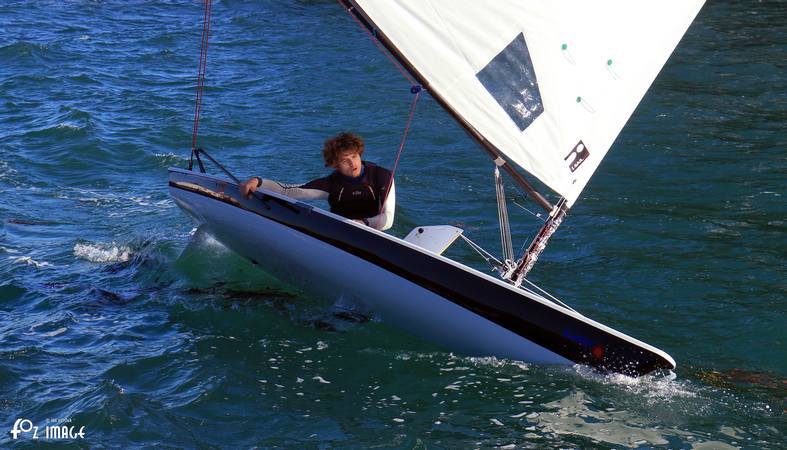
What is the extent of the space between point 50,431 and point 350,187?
2.65m

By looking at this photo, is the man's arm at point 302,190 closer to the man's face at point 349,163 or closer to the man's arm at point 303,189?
the man's arm at point 303,189

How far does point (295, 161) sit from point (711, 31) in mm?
9090

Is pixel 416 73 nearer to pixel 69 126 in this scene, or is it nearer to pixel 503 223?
pixel 503 223

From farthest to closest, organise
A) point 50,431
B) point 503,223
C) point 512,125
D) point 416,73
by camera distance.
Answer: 1. point 503,223
2. point 512,125
3. point 416,73
4. point 50,431

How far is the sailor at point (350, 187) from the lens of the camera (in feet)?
23.1

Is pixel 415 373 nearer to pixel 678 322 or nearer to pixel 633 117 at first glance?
pixel 678 322

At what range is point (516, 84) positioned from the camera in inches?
247

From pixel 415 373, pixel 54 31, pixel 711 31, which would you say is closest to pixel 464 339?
pixel 415 373

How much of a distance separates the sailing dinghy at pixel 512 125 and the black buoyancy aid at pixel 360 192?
1.40ft

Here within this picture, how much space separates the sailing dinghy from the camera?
6070 mm

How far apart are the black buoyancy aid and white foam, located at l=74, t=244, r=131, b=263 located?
2.69m

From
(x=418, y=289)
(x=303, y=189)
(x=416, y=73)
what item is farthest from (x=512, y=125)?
(x=303, y=189)

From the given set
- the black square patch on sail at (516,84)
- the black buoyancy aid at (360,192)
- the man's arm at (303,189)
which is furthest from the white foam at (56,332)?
Result: the black square patch on sail at (516,84)

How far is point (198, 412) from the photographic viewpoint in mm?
6145
